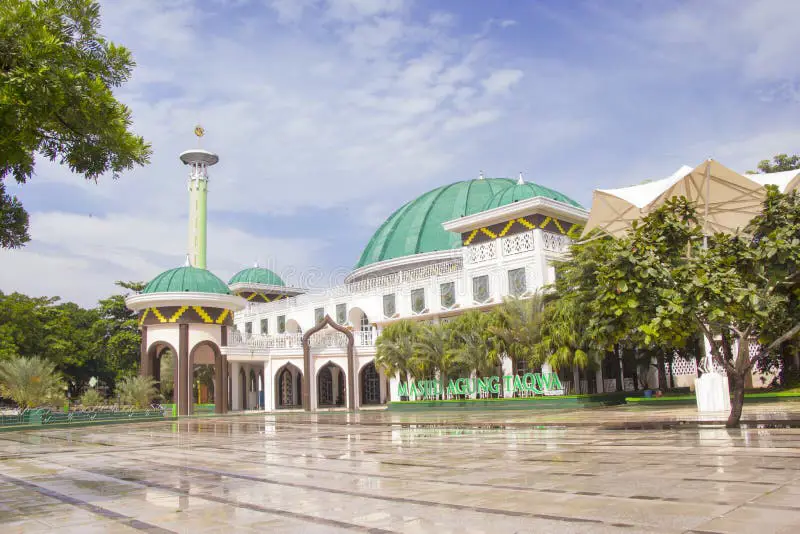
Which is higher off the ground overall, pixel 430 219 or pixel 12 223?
pixel 430 219

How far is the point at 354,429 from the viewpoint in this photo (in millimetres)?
21578

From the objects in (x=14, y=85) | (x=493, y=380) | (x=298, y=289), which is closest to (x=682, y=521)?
(x=14, y=85)

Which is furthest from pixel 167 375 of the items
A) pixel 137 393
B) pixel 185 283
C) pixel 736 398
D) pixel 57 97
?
pixel 57 97

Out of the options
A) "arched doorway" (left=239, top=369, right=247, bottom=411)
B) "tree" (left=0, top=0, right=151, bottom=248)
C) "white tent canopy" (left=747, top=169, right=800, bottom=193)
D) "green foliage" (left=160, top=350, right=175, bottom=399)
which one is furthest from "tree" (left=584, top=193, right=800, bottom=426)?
"green foliage" (left=160, top=350, right=175, bottom=399)

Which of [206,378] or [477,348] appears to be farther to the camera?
[206,378]

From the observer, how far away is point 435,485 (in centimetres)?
873

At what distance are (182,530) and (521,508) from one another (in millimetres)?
3339

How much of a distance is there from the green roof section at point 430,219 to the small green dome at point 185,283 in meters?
12.7

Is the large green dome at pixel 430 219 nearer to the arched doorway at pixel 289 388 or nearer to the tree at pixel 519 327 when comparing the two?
the arched doorway at pixel 289 388

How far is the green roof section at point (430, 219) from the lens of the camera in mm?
48219

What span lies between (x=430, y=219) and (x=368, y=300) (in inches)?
356

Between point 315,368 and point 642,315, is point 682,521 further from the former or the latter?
point 315,368

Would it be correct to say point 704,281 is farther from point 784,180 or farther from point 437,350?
point 437,350

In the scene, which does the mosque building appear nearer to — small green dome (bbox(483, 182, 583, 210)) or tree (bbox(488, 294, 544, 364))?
small green dome (bbox(483, 182, 583, 210))
